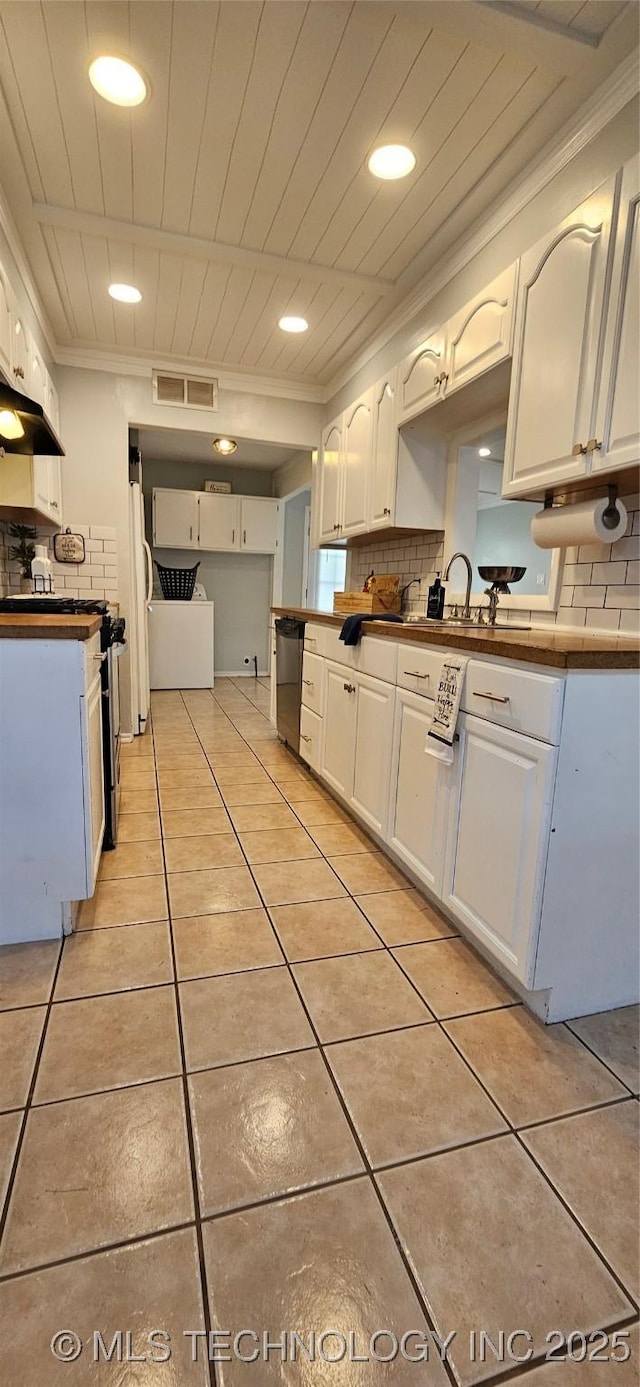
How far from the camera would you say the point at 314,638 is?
120 inches

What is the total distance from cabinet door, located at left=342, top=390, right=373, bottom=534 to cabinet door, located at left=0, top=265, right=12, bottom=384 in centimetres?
165

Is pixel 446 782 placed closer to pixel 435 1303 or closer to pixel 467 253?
pixel 435 1303

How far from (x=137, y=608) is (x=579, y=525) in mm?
3050

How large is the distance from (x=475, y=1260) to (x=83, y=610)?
77.7 inches

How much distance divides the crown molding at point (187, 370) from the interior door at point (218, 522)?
76.4 inches

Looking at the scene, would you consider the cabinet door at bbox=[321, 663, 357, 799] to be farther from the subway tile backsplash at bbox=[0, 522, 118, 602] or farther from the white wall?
the subway tile backsplash at bbox=[0, 522, 118, 602]

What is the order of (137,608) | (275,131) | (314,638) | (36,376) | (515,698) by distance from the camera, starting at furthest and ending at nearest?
(137,608), (314,638), (36,376), (275,131), (515,698)

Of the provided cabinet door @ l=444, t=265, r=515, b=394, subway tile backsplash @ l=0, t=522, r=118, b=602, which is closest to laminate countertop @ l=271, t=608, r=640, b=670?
cabinet door @ l=444, t=265, r=515, b=394

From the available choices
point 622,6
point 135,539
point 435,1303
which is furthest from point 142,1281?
point 135,539

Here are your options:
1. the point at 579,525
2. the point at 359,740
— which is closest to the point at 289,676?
the point at 359,740

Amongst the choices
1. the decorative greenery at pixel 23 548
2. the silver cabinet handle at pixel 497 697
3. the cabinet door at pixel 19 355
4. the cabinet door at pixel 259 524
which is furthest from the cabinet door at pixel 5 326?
the cabinet door at pixel 259 524

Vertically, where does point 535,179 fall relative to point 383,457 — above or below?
above

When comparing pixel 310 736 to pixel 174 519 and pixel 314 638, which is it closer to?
pixel 314 638

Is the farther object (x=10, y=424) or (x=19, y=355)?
(x=19, y=355)
